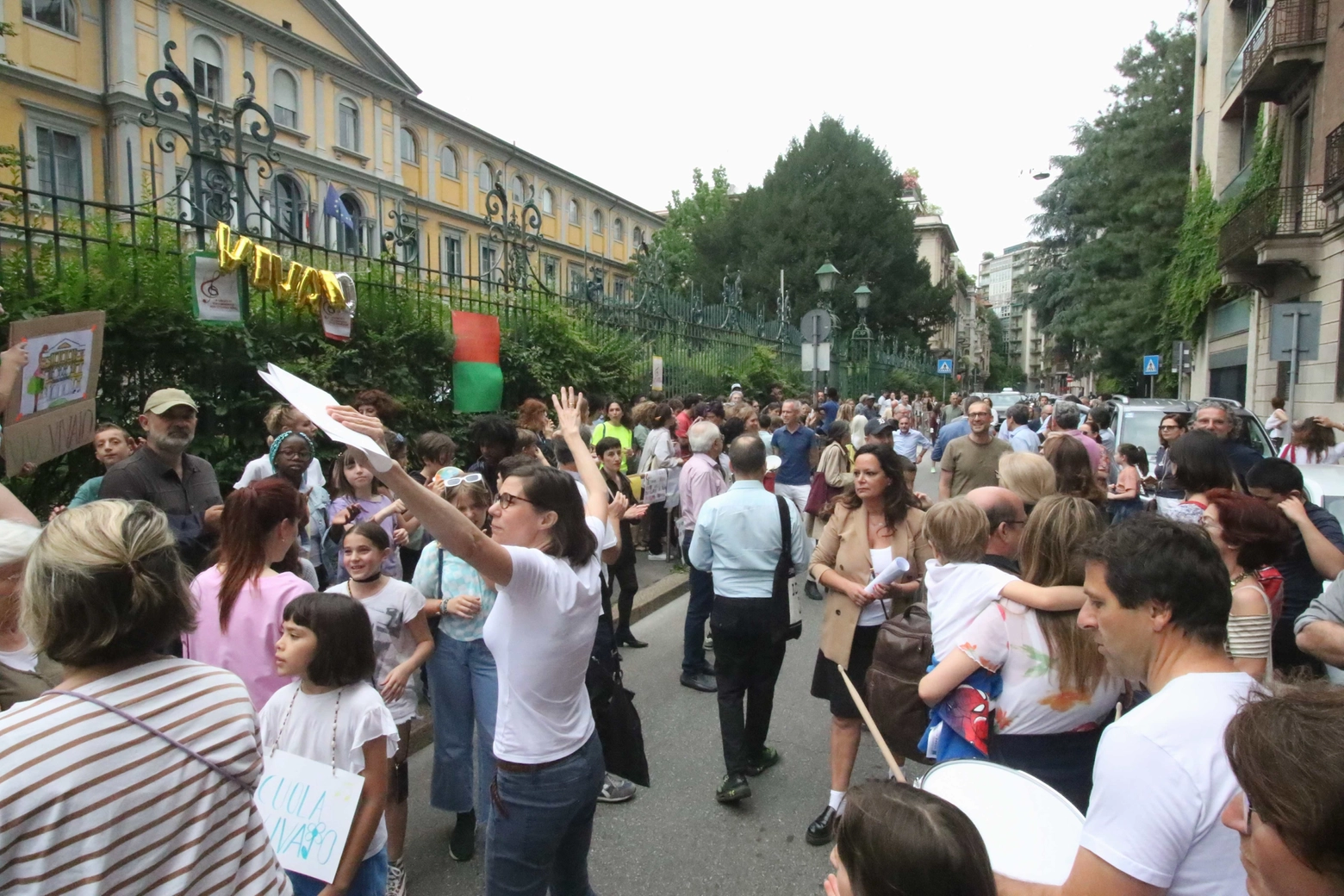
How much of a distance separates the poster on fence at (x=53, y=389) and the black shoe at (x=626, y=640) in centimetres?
381

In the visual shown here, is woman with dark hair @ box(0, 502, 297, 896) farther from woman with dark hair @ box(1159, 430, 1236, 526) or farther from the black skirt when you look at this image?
woman with dark hair @ box(1159, 430, 1236, 526)

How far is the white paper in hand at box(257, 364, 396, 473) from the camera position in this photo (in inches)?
66.6

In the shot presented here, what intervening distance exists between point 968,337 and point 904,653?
96.0m

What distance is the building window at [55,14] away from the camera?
22.6 meters

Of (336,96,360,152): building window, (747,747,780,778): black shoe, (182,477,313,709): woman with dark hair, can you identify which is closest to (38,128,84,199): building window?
(336,96,360,152): building window

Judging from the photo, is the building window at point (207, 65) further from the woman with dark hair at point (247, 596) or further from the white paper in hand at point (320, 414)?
the white paper in hand at point (320, 414)

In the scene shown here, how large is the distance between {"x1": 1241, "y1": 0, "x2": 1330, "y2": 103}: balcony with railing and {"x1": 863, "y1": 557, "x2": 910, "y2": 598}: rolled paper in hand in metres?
20.3

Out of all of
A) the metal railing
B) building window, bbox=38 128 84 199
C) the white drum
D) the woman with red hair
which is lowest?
the white drum

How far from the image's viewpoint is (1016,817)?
174cm

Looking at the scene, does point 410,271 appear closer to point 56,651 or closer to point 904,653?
point 904,653

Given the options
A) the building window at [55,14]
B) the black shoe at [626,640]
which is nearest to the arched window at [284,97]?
the building window at [55,14]

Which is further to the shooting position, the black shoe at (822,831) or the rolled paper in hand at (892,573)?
the black shoe at (822,831)

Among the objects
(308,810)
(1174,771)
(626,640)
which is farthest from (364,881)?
(626,640)

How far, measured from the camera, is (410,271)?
25.6 feet
